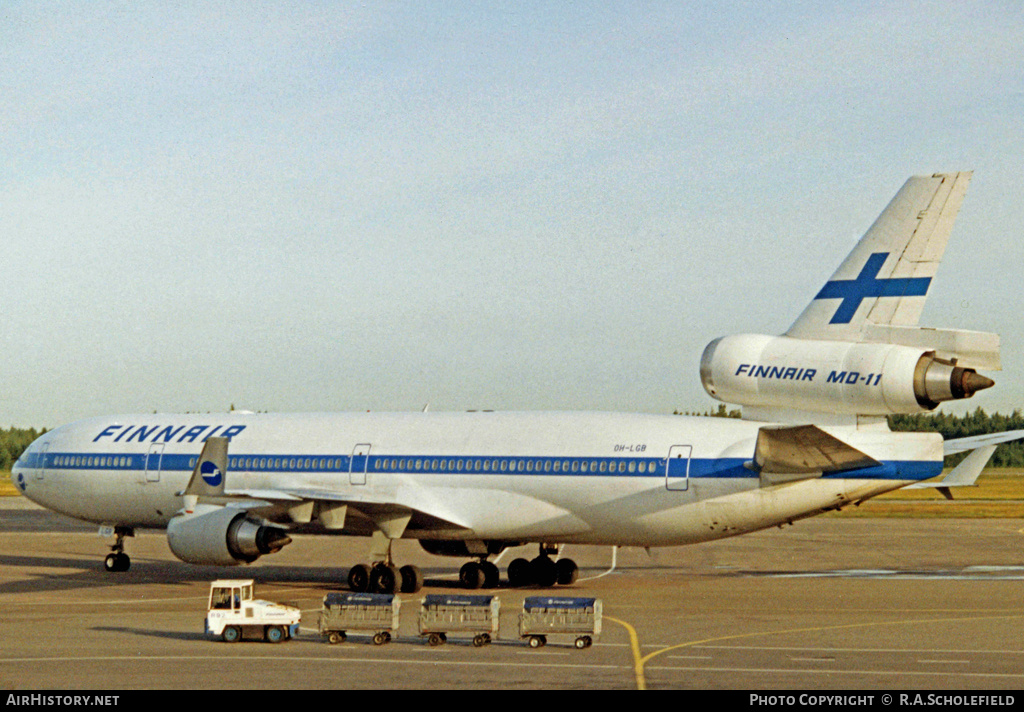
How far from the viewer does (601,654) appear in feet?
74.0

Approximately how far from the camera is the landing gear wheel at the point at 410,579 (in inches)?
1363

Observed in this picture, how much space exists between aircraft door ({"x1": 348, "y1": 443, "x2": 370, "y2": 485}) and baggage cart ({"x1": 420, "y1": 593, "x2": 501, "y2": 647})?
42.2 ft

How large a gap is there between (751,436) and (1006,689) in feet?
44.1

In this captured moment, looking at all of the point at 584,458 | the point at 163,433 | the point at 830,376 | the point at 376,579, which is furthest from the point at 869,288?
the point at 163,433

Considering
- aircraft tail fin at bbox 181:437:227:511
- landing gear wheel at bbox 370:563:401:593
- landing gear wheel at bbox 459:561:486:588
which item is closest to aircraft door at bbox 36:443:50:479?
aircraft tail fin at bbox 181:437:227:511

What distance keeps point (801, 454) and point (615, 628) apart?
21.8 feet

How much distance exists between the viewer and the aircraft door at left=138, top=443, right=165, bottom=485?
39438mm

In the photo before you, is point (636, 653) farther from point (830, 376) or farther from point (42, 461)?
point (42, 461)

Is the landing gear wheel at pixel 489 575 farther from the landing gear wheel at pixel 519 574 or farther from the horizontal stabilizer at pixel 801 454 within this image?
the horizontal stabilizer at pixel 801 454

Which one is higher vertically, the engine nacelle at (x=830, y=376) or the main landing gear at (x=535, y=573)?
the engine nacelle at (x=830, y=376)

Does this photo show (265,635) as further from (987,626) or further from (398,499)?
(987,626)

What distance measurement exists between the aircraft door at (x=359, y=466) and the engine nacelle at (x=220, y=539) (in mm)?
4817

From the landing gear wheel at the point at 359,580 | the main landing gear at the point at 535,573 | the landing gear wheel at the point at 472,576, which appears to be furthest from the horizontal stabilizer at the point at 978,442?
the landing gear wheel at the point at 359,580

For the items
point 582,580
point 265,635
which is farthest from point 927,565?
point 265,635
